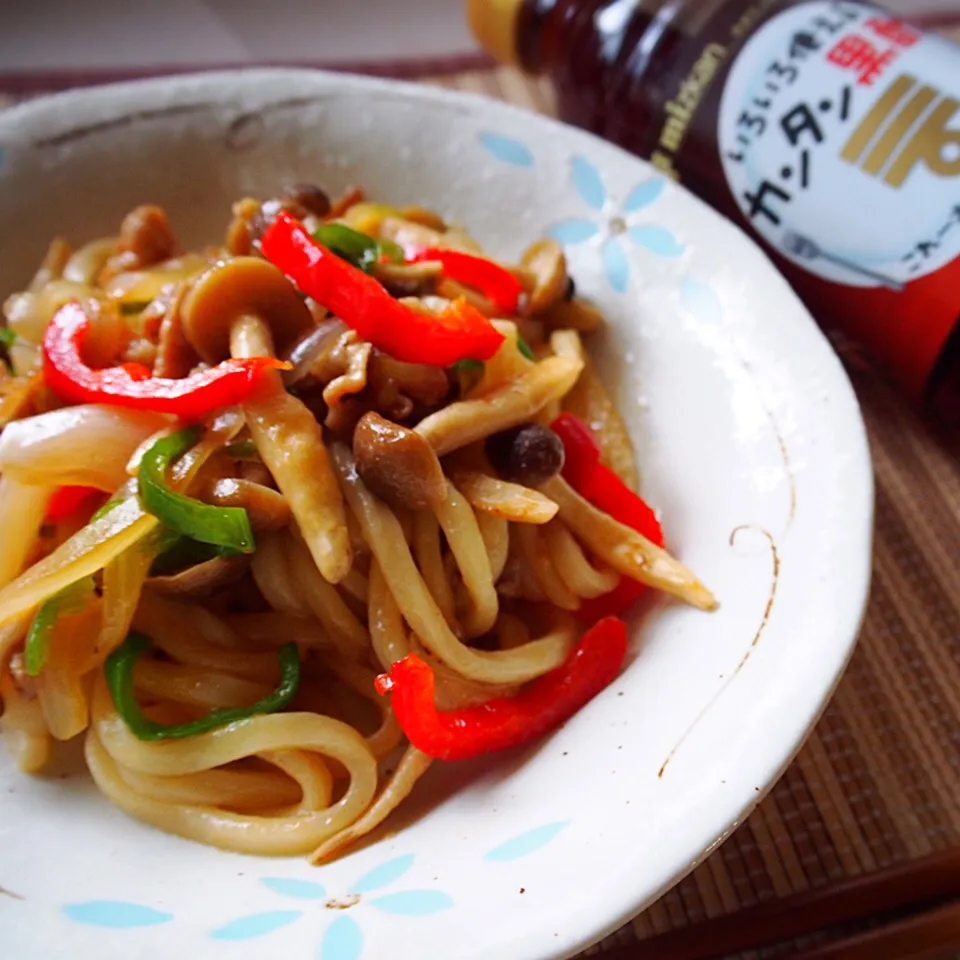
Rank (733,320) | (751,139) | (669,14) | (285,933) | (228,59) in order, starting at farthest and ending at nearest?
(228,59) → (669,14) → (751,139) → (733,320) → (285,933)

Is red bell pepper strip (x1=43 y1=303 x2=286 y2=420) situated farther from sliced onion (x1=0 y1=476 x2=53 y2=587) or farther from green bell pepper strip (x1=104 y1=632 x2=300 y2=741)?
green bell pepper strip (x1=104 y1=632 x2=300 y2=741)

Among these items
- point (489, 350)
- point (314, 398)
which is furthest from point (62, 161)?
point (489, 350)

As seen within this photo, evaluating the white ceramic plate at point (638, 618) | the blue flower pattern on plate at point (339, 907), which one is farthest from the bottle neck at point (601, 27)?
the blue flower pattern on plate at point (339, 907)

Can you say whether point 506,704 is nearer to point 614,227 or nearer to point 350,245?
point 350,245

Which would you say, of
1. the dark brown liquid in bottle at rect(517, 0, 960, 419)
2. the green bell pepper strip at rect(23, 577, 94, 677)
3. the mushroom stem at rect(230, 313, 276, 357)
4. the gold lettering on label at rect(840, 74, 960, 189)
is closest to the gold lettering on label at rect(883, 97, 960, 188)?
the gold lettering on label at rect(840, 74, 960, 189)

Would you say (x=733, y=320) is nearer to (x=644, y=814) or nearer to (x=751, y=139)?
(x=751, y=139)

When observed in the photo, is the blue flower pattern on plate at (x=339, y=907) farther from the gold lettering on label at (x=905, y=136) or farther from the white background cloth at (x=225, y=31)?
the white background cloth at (x=225, y=31)

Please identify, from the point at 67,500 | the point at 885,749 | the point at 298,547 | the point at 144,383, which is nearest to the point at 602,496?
the point at 298,547
